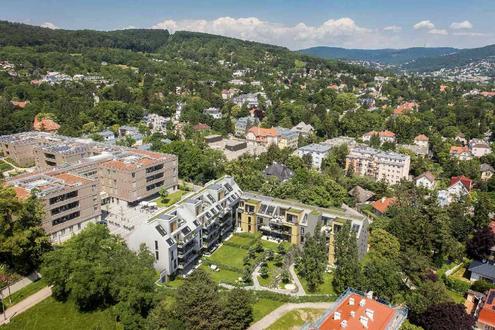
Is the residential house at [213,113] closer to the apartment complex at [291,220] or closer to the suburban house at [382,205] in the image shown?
the suburban house at [382,205]

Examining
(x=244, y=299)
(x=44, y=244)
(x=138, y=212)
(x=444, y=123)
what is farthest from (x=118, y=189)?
(x=444, y=123)

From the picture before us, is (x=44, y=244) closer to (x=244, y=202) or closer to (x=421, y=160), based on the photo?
(x=244, y=202)

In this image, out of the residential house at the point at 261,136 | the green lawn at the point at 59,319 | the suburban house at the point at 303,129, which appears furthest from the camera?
the suburban house at the point at 303,129

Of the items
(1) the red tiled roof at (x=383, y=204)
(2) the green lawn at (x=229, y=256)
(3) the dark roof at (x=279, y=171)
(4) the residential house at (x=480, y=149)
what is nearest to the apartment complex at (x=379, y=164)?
(1) the red tiled roof at (x=383, y=204)

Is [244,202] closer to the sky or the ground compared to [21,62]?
closer to the ground

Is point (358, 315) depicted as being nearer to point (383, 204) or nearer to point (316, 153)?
point (383, 204)
